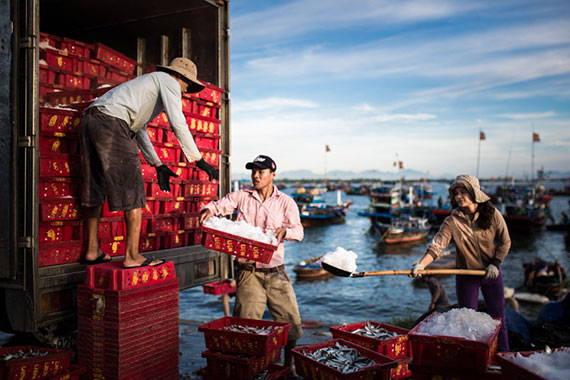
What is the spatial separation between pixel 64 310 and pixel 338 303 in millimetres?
18908

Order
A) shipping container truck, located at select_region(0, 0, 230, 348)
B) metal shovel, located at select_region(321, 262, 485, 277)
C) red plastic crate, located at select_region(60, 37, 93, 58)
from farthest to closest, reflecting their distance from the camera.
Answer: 1. red plastic crate, located at select_region(60, 37, 93, 58)
2. metal shovel, located at select_region(321, 262, 485, 277)
3. shipping container truck, located at select_region(0, 0, 230, 348)

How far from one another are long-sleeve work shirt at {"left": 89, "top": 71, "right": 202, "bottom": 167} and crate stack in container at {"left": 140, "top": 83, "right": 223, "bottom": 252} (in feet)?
2.92

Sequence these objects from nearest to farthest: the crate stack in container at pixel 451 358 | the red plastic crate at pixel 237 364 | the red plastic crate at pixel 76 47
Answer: the crate stack in container at pixel 451 358, the red plastic crate at pixel 237 364, the red plastic crate at pixel 76 47

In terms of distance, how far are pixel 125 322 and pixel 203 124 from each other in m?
3.00

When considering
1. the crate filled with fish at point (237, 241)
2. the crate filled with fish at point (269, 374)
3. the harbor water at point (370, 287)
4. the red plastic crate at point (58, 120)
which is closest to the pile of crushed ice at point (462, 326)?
the crate filled with fish at point (269, 374)

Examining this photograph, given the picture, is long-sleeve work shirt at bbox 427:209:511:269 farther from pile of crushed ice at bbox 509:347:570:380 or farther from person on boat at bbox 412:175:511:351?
pile of crushed ice at bbox 509:347:570:380

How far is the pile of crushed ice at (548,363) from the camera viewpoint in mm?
2631

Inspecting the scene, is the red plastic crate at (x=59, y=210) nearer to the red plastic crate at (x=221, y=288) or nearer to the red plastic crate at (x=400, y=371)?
the red plastic crate at (x=400, y=371)

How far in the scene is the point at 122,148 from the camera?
14.1ft

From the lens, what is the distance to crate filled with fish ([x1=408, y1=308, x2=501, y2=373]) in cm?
323

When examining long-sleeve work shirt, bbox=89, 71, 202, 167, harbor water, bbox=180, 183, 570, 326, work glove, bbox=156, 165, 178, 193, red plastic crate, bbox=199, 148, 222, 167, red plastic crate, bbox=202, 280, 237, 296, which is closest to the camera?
long-sleeve work shirt, bbox=89, 71, 202, 167

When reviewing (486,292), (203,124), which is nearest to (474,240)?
(486,292)

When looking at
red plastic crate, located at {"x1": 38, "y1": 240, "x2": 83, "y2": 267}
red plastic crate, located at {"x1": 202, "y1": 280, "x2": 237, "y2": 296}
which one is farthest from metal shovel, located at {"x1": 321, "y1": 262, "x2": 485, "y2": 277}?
red plastic crate, located at {"x1": 202, "y1": 280, "x2": 237, "y2": 296}

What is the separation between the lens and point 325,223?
62344mm
